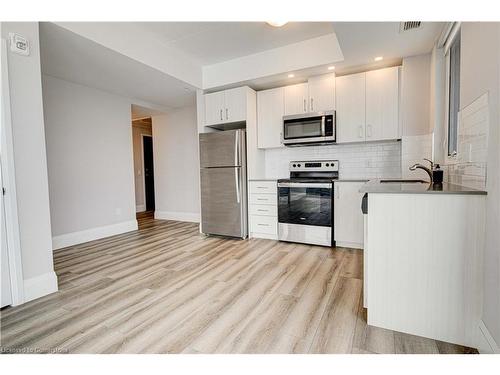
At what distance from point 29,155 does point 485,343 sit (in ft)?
11.0

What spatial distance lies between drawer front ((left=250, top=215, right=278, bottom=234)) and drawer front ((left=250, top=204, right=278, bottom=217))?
0.20 feet

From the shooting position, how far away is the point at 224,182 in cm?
395

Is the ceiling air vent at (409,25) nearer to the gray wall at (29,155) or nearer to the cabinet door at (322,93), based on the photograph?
the cabinet door at (322,93)

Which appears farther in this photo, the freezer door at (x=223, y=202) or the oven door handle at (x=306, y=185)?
the freezer door at (x=223, y=202)

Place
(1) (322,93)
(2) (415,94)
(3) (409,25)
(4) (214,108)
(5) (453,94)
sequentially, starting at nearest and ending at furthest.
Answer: (3) (409,25)
(5) (453,94)
(2) (415,94)
(1) (322,93)
(4) (214,108)

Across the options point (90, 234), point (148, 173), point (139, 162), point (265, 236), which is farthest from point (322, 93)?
point (148, 173)

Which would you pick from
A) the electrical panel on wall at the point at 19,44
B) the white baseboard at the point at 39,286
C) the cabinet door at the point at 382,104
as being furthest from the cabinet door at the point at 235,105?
the white baseboard at the point at 39,286

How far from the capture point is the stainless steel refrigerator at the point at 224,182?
3.85 metres

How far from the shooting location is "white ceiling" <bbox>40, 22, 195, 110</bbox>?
2521 millimetres

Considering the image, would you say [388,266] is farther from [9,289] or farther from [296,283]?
[9,289]

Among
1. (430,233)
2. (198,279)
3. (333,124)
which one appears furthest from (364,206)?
(333,124)

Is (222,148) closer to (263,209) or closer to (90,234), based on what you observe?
(263,209)

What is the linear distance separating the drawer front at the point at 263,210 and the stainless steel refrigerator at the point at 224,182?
0.41ft

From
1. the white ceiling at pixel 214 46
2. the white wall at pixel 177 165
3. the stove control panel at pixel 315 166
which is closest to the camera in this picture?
the white ceiling at pixel 214 46
